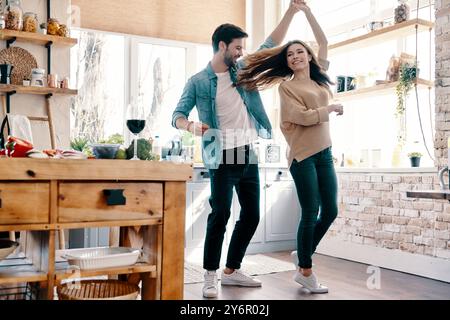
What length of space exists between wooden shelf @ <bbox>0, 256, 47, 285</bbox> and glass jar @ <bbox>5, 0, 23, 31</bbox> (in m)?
2.46

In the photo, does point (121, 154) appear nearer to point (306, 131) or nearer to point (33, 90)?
point (306, 131)

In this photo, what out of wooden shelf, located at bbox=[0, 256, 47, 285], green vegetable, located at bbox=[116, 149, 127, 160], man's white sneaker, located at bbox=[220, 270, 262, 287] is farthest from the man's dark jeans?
wooden shelf, located at bbox=[0, 256, 47, 285]

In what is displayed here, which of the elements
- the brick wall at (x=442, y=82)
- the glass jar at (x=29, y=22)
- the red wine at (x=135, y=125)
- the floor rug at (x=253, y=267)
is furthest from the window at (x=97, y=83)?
the red wine at (x=135, y=125)

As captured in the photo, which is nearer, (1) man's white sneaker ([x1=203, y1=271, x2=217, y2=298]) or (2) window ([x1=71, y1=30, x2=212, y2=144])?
(1) man's white sneaker ([x1=203, y1=271, x2=217, y2=298])

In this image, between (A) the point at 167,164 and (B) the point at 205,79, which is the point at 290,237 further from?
(A) the point at 167,164

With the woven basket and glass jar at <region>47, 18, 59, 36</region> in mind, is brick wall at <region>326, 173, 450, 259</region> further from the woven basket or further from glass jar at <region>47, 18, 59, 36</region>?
glass jar at <region>47, 18, 59, 36</region>

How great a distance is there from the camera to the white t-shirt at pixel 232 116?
8.95 feet

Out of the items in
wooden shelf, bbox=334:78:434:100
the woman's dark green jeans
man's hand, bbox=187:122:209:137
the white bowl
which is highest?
wooden shelf, bbox=334:78:434:100

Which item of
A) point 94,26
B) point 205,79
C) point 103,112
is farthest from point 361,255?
point 94,26

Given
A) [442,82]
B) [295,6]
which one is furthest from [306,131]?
[442,82]

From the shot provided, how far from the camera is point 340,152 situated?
465 centimetres

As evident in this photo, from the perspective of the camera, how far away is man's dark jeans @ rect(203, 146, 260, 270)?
8.77 feet

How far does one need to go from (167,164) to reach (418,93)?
2754mm

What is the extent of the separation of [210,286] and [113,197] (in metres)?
1.29
